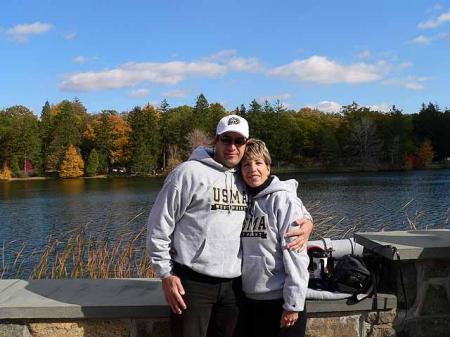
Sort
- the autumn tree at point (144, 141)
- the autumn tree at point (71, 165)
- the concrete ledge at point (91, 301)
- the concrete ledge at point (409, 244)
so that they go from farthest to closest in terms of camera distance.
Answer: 1. the autumn tree at point (144, 141)
2. the autumn tree at point (71, 165)
3. the concrete ledge at point (409, 244)
4. the concrete ledge at point (91, 301)

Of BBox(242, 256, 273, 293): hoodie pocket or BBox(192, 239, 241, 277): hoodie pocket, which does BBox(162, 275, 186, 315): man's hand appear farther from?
BBox(242, 256, 273, 293): hoodie pocket

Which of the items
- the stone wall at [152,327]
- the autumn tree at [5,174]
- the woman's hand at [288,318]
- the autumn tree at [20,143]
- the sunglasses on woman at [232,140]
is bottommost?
the autumn tree at [5,174]

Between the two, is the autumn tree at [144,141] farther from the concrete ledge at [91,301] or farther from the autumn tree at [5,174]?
the concrete ledge at [91,301]

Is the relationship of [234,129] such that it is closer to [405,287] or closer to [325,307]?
[325,307]

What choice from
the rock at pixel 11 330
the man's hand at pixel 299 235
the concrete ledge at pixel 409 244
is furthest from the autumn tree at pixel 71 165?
the man's hand at pixel 299 235

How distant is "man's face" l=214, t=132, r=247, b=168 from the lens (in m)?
2.68

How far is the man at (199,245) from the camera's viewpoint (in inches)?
99.0

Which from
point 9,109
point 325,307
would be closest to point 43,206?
point 325,307

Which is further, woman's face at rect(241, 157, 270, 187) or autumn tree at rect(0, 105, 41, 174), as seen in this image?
autumn tree at rect(0, 105, 41, 174)

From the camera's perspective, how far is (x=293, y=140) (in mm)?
81625

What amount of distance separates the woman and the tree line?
69.7 meters

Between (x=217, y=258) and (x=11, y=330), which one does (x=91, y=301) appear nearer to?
(x=11, y=330)

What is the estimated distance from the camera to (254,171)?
106 inches

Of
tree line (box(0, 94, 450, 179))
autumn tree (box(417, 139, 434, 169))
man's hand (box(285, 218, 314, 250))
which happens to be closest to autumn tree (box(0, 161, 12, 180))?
tree line (box(0, 94, 450, 179))
